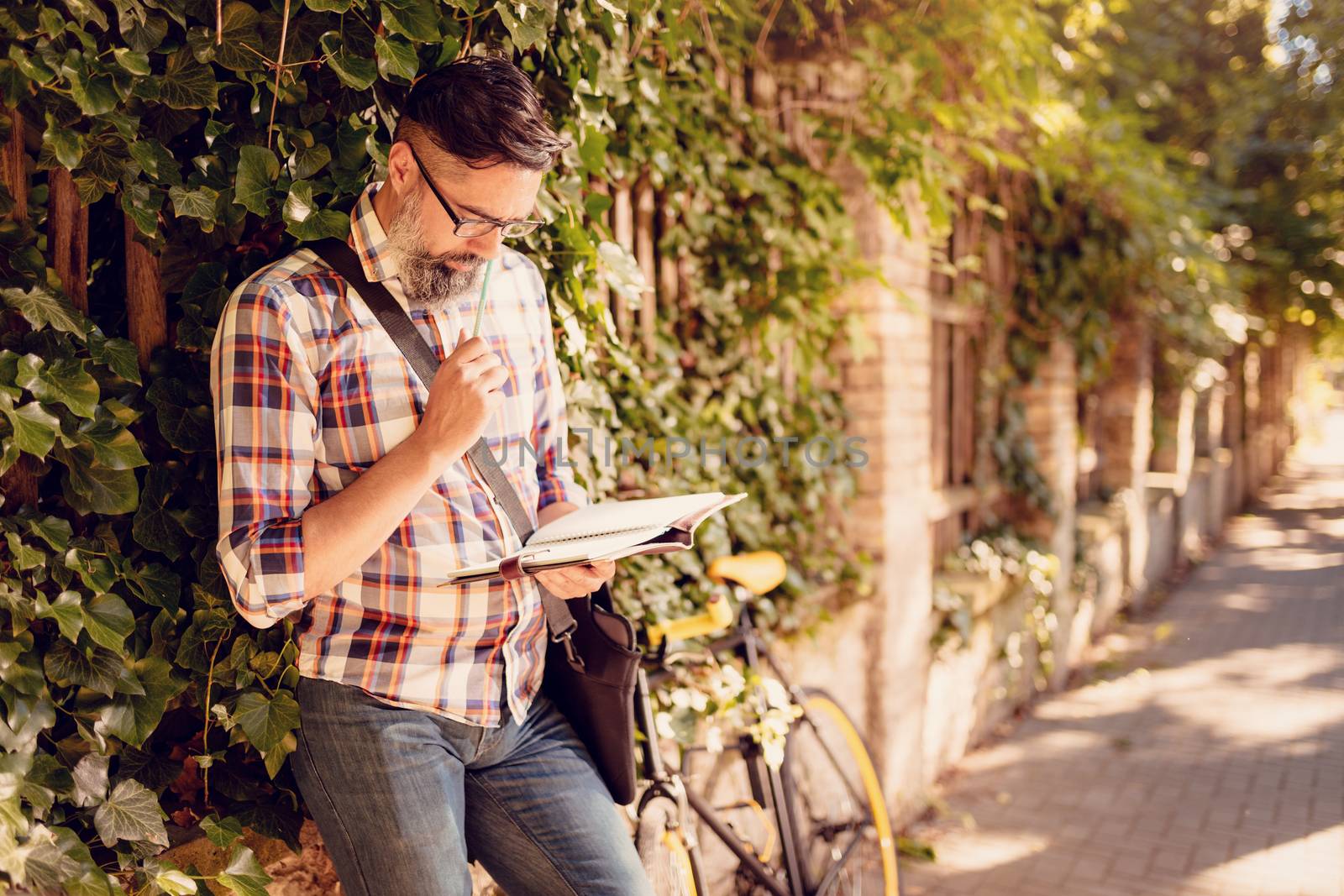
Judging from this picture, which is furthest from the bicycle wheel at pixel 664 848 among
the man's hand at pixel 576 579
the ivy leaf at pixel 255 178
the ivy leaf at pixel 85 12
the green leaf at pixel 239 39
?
the ivy leaf at pixel 85 12

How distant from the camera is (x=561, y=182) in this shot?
7.56 feet

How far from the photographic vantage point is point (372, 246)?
161 cm

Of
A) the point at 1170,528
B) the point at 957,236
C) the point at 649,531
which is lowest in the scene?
the point at 1170,528

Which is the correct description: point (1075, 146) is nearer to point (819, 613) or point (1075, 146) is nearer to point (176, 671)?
point (819, 613)

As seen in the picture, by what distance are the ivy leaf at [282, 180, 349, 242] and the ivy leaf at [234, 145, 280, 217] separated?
39mm

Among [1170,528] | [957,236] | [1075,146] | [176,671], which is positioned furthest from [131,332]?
[1170,528]

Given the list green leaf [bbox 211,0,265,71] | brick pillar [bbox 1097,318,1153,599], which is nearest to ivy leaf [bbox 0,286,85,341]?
green leaf [bbox 211,0,265,71]

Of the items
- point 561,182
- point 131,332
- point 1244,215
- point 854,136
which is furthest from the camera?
point 1244,215

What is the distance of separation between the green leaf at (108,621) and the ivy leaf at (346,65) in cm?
93

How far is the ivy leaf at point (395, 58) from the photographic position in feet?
5.70

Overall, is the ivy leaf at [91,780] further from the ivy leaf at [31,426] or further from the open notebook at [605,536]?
the open notebook at [605,536]

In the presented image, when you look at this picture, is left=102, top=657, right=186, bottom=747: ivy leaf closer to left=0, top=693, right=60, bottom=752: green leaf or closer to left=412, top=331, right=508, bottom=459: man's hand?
left=0, top=693, right=60, bottom=752: green leaf

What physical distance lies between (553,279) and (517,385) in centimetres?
58

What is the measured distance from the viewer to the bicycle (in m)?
2.29
